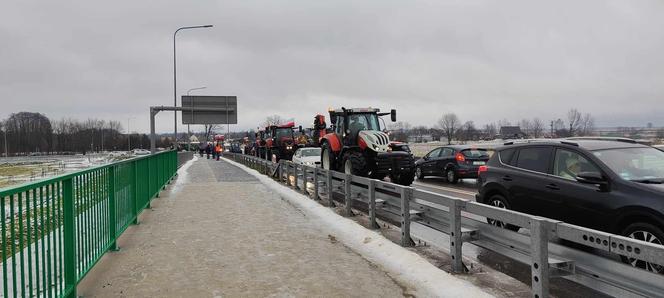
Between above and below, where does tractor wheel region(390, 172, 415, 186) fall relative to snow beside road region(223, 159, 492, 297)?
above

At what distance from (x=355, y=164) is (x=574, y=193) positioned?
8.02 m

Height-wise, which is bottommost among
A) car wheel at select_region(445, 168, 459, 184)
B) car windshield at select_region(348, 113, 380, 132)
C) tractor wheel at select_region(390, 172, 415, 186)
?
car wheel at select_region(445, 168, 459, 184)

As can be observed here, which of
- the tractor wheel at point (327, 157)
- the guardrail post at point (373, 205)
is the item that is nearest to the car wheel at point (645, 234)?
the guardrail post at point (373, 205)

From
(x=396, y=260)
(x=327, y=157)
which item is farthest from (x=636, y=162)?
(x=327, y=157)

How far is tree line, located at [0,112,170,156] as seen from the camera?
114 metres

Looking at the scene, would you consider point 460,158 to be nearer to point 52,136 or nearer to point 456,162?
point 456,162

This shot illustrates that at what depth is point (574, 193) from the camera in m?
6.68

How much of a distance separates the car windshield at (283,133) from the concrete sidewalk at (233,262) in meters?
20.2

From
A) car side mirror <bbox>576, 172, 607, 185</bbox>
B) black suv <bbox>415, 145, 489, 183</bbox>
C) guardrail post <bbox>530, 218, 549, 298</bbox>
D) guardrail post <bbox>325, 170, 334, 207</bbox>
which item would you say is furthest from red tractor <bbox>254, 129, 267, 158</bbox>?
guardrail post <bbox>530, 218, 549, 298</bbox>

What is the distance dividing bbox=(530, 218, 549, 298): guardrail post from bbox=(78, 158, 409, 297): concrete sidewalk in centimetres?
133

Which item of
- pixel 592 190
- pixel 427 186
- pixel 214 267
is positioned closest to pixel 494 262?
pixel 592 190

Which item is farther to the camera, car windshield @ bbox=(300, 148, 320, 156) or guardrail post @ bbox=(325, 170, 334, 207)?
car windshield @ bbox=(300, 148, 320, 156)

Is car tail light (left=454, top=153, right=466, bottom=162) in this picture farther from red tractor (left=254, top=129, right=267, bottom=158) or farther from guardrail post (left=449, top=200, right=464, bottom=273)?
red tractor (left=254, top=129, right=267, bottom=158)

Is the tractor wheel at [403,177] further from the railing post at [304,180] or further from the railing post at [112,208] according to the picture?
the railing post at [112,208]
